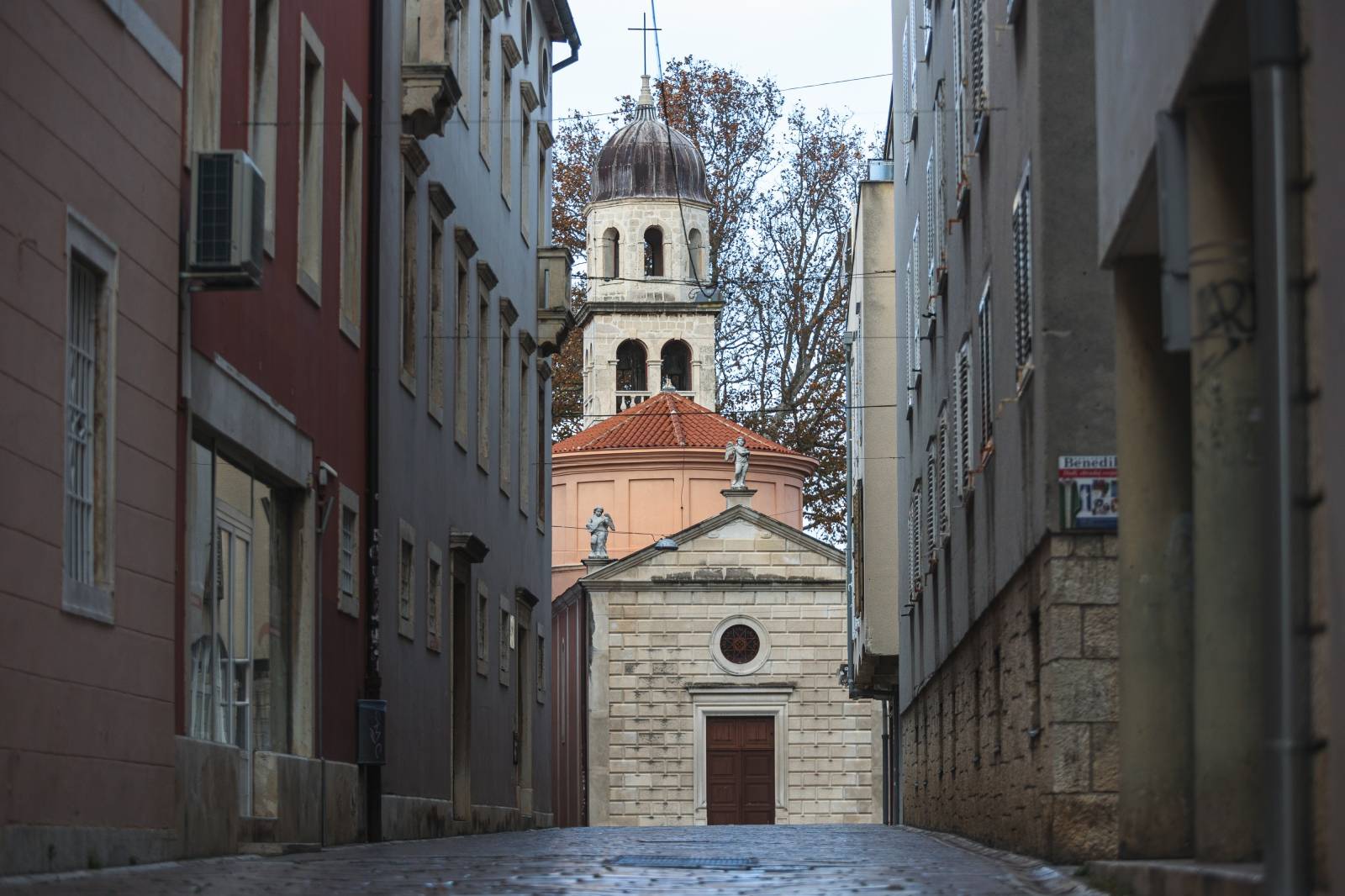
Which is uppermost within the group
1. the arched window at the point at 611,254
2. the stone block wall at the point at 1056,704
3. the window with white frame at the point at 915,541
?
the arched window at the point at 611,254

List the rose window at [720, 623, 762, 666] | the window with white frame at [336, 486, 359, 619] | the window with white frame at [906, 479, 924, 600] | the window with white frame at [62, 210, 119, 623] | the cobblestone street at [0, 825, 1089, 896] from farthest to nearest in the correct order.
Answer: the rose window at [720, 623, 762, 666], the window with white frame at [906, 479, 924, 600], the window with white frame at [336, 486, 359, 619], the window with white frame at [62, 210, 119, 623], the cobblestone street at [0, 825, 1089, 896]

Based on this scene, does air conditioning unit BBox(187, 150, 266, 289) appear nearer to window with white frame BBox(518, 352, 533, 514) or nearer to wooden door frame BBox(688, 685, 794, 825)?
window with white frame BBox(518, 352, 533, 514)

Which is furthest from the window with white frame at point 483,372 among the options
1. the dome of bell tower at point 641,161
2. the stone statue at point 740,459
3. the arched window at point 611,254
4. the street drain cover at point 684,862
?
the arched window at point 611,254

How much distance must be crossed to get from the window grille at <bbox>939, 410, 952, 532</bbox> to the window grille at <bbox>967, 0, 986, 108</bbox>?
5.16 metres

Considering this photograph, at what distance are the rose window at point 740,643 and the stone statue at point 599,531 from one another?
3.89 metres

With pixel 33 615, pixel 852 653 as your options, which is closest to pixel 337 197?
pixel 33 615

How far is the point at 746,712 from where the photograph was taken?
205 feet

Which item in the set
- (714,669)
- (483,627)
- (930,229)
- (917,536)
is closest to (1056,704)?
(930,229)

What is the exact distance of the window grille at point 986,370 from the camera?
720 inches

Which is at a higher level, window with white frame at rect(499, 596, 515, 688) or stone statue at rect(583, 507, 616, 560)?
stone statue at rect(583, 507, 616, 560)

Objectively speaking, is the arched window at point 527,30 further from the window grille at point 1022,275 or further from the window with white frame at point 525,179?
the window grille at point 1022,275

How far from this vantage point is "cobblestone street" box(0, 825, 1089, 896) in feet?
36.9

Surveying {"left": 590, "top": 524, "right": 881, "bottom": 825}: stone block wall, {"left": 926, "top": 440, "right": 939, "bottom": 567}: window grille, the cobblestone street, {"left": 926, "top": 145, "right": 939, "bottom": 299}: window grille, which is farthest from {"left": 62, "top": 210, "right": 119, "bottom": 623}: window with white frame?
{"left": 590, "top": 524, "right": 881, "bottom": 825}: stone block wall

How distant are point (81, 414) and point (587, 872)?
382 cm
